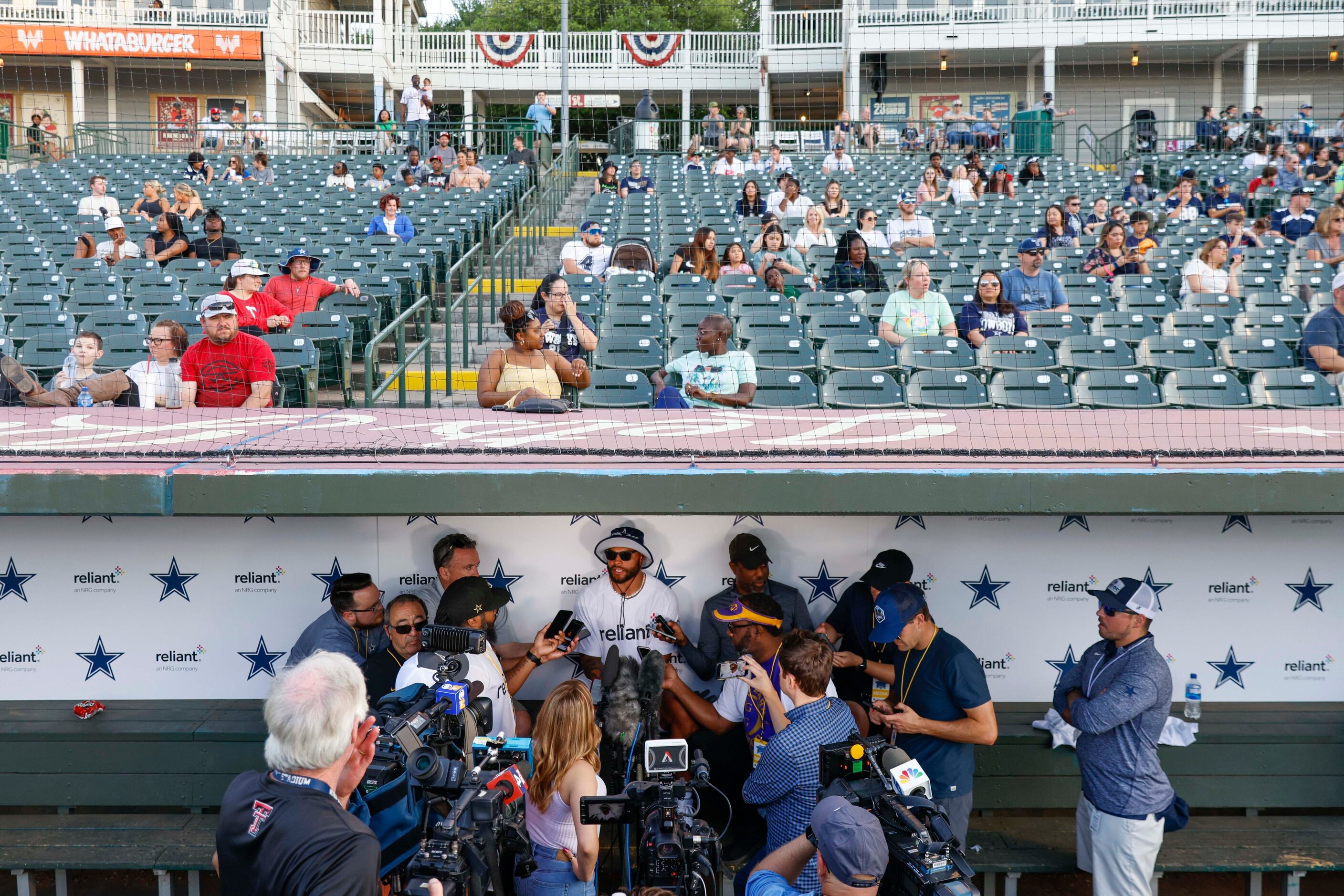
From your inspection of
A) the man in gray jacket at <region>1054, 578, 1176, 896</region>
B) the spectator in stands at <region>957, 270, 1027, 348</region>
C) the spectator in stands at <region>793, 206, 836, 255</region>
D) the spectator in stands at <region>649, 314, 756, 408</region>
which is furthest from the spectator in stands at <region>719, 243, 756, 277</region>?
the man in gray jacket at <region>1054, 578, 1176, 896</region>

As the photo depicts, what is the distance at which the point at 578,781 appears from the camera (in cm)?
380

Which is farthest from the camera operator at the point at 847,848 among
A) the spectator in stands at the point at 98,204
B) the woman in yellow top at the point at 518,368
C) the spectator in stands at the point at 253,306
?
the spectator in stands at the point at 98,204

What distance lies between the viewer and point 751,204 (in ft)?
43.9

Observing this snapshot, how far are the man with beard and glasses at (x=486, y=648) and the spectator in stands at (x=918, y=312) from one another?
15.1 feet

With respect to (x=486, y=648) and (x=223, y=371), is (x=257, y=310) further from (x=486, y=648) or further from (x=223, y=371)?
(x=486, y=648)

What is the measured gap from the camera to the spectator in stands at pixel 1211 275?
32.2 ft

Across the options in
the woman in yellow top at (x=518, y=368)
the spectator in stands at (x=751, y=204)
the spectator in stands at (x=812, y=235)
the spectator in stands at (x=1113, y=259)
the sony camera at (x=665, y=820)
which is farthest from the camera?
the spectator in stands at (x=751, y=204)

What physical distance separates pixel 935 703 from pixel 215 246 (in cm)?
930

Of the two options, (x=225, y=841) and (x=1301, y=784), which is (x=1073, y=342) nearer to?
(x=1301, y=784)

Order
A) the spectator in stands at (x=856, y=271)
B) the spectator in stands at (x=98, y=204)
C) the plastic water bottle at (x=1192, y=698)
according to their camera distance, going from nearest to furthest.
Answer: the plastic water bottle at (x=1192, y=698) → the spectator in stands at (x=856, y=271) → the spectator in stands at (x=98, y=204)

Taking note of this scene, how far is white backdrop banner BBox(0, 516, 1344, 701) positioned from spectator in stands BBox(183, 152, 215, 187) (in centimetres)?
1326

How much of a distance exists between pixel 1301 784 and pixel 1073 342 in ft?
12.0

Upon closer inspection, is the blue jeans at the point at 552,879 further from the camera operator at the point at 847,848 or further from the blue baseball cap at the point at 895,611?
the blue baseball cap at the point at 895,611

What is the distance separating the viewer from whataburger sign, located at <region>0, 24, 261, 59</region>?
86.7 ft
